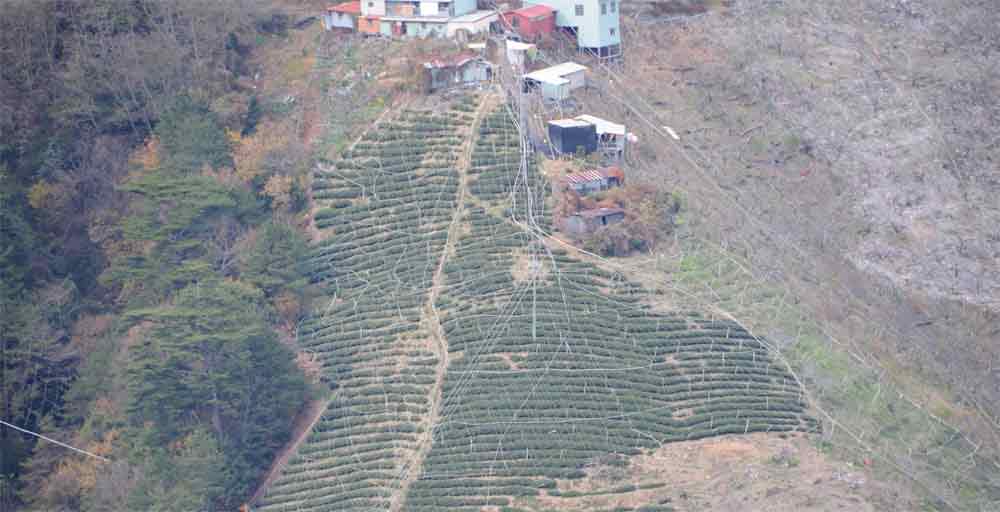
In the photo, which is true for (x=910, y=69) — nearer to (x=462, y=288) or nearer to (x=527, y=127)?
(x=527, y=127)

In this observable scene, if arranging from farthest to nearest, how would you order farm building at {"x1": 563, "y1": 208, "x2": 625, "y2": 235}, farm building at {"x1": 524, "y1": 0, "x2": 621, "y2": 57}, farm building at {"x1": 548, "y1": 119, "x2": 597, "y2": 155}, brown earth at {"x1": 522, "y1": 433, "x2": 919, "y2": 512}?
farm building at {"x1": 524, "y1": 0, "x2": 621, "y2": 57}
farm building at {"x1": 548, "y1": 119, "x2": 597, "y2": 155}
farm building at {"x1": 563, "y1": 208, "x2": 625, "y2": 235}
brown earth at {"x1": 522, "y1": 433, "x2": 919, "y2": 512}

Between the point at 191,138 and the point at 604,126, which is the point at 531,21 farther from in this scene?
the point at 191,138

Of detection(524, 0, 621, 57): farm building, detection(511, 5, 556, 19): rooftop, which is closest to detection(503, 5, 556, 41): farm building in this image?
detection(511, 5, 556, 19): rooftop

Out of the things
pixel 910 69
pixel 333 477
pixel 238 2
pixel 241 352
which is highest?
pixel 238 2

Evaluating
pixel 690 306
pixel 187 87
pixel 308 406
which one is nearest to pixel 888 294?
pixel 690 306

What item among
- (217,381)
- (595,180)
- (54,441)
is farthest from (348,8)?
(54,441)

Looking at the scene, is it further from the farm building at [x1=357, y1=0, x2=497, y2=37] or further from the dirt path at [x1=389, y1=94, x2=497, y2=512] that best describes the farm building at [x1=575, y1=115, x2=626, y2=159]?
the farm building at [x1=357, y1=0, x2=497, y2=37]
